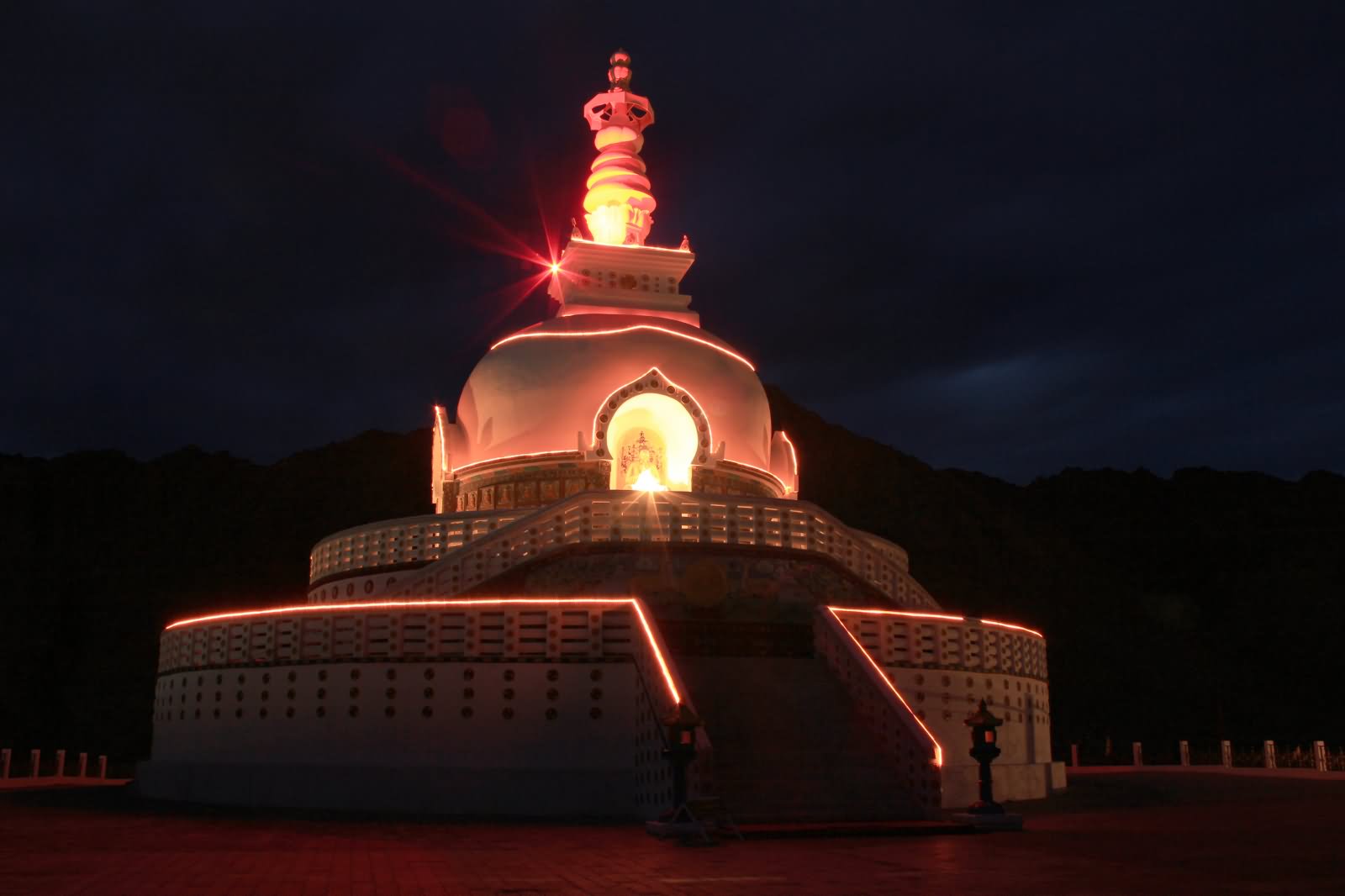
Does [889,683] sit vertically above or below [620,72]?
below

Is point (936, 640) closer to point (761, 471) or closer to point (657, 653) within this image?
point (657, 653)

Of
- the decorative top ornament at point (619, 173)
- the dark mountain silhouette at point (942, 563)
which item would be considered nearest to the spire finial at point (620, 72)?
the decorative top ornament at point (619, 173)

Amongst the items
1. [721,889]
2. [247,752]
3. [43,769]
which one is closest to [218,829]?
[247,752]

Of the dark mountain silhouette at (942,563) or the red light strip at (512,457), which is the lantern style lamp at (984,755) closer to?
the red light strip at (512,457)

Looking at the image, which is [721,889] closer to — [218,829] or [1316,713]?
[218,829]

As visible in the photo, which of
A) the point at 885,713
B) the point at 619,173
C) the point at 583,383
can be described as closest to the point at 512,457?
the point at 583,383

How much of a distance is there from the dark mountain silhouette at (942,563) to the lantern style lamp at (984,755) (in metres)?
33.3

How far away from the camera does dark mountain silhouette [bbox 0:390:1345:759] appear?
1969 inches

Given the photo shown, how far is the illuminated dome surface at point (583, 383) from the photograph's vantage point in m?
27.3

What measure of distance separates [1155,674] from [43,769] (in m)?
41.4

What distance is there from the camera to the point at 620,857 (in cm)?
1130

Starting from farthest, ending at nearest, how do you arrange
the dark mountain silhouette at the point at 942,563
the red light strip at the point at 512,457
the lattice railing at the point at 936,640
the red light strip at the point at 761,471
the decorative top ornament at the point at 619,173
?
the dark mountain silhouette at the point at 942,563 < the decorative top ornament at the point at 619,173 < the red light strip at the point at 761,471 < the red light strip at the point at 512,457 < the lattice railing at the point at 936,640

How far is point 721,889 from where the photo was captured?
9.11 meters

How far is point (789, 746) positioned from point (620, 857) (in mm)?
4836
